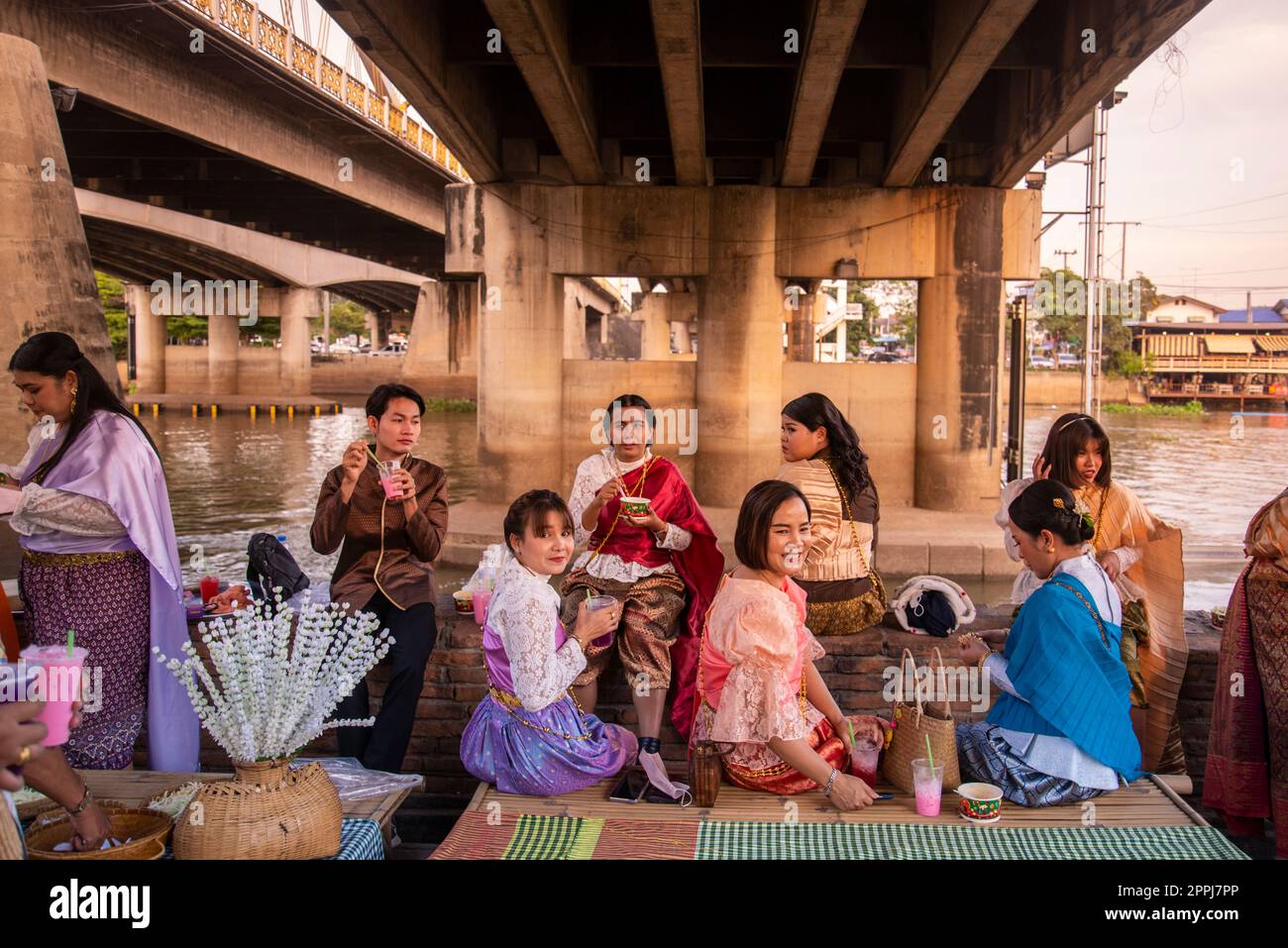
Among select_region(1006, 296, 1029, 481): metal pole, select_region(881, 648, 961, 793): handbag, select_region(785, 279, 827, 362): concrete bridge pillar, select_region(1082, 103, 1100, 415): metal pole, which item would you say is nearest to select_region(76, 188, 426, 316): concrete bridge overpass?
select_region(785, 279, 827, 362): concrete bridge pillar

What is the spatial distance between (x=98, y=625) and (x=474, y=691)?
1.67 meters

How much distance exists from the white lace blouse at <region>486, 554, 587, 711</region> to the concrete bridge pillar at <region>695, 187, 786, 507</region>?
12581mm

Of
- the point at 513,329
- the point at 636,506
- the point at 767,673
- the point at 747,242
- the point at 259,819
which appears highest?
the point at 747,242

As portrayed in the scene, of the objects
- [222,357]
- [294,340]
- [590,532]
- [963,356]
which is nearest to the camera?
[590,532]

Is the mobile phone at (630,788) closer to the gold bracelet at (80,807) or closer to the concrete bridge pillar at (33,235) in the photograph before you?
the gold bracelet at (80,807)

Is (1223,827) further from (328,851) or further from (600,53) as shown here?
(600,53)

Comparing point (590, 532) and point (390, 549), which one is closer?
point (390, 549)

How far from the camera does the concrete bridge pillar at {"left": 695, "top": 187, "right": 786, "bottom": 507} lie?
16219mm

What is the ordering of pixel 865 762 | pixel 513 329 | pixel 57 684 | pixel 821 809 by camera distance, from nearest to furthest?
pixel 57 684, pixel 821 809, pixel 865 762, pixel 513 329

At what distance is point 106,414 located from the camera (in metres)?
4.18

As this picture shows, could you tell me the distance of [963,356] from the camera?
16.4 m

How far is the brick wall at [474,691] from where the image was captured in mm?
5191

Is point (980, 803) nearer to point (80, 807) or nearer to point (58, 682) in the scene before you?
point (80, 807)

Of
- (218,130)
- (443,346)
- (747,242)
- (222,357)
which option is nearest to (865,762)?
(747,242)
